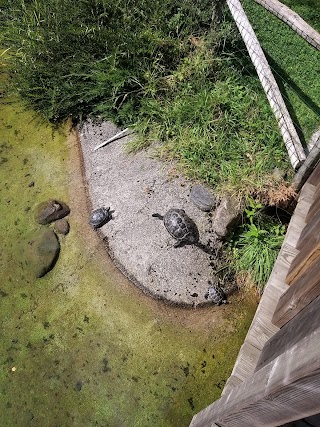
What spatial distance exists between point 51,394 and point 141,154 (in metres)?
2.22

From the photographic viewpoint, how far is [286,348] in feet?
6.34

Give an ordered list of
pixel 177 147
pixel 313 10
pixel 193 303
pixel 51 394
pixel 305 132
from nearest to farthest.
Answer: pixel 51 394, pixel 193 303, pixel 177 147, pixel 305 132, pixel 313 10

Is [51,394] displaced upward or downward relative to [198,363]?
downward

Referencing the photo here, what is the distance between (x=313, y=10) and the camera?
5.13m

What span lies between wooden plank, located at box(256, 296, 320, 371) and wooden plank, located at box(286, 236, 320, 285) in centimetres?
36

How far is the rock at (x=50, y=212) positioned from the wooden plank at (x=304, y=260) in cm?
210

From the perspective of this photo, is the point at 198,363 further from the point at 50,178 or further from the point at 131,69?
the point at 131,69

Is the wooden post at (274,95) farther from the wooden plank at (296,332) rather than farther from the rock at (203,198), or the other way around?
the wooden plank at (296,332)

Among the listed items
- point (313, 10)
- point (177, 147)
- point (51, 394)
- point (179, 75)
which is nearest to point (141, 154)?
point (177, 147)

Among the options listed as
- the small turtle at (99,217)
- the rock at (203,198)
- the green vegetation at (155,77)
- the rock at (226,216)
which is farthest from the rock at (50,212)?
the rock at (226,216)

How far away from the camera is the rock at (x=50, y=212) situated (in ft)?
12.8

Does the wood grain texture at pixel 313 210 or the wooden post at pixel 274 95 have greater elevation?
the wooden post at pixel 274 95

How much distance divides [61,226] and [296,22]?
2961mm

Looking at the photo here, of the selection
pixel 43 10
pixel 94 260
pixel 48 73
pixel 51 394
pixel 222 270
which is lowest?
pixel 51 394
